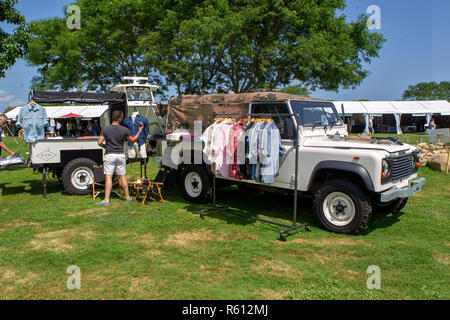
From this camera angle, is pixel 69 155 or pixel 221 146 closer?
pixel 221 146

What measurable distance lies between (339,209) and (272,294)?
2.31 meters

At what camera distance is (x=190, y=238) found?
18.0ft

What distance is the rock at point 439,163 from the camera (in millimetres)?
11305

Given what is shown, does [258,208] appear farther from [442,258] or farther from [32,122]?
[32,122]

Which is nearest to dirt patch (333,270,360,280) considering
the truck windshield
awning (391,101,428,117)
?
the truck windshield

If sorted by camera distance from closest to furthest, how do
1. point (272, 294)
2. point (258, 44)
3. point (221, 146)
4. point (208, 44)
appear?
point (272, 294)
point (221, 146)
point (208, 44)
point (258, 44)

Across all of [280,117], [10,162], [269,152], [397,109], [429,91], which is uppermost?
[429,91]

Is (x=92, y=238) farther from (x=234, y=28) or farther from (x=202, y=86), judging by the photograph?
(x=202, y=86)

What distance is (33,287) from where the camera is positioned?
12.8ft

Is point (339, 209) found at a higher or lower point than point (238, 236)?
higher

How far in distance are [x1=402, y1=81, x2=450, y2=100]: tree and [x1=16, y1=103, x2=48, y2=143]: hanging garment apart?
232ft

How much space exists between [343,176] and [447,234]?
5.96 feet

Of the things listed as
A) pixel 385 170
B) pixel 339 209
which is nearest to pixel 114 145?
pixel 339 209

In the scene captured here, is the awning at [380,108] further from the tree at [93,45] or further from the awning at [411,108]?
the tree at [93,45]
